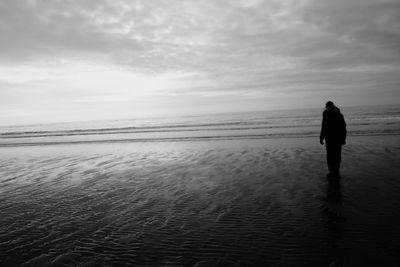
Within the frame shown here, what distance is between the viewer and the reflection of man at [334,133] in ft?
30.9

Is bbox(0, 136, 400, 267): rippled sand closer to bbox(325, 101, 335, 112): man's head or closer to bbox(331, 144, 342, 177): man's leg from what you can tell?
bbox(331, 144, 342, 177): man's leg

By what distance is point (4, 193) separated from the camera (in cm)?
935

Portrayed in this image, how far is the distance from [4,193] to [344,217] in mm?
9919

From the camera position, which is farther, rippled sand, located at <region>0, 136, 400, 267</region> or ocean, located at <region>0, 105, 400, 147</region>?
ocean, located at <region>0, 105, 400, 147</region>

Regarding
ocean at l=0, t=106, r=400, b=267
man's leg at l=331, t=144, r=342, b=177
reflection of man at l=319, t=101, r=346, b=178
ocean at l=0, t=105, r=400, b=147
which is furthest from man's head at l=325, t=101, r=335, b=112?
ocean at l=0, t=105, r=400, b=147

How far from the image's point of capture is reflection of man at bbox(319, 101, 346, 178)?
30.9ft

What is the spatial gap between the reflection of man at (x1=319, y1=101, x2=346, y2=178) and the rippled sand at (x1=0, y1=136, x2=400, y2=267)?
66cm

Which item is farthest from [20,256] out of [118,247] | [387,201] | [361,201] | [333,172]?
[333,172]

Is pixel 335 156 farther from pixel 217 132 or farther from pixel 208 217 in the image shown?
pixel 217 132

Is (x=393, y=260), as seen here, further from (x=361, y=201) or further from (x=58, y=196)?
(x=58, y=196)

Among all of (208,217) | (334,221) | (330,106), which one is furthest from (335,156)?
(208,217)

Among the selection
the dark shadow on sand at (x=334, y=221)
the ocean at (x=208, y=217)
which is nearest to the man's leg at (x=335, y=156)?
the ocean at (x=208, y=217)

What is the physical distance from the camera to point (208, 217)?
6184 mm

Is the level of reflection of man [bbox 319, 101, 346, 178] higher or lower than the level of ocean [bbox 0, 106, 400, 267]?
higher
